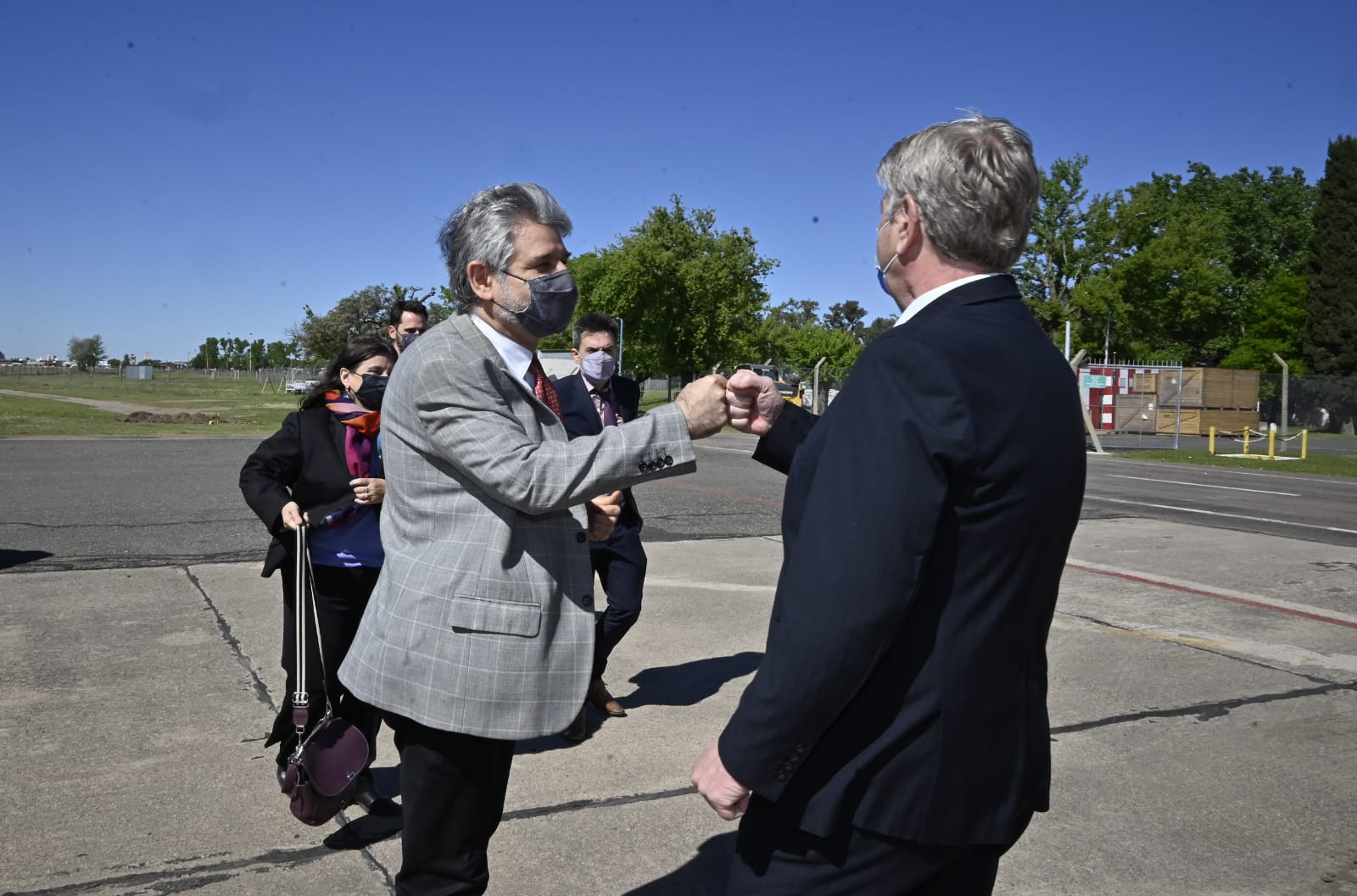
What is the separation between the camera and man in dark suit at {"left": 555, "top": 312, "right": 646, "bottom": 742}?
16.8 ft

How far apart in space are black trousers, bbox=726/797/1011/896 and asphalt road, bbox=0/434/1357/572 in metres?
7.99

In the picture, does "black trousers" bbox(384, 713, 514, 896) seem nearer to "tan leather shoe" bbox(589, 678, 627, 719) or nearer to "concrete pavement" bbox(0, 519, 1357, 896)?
"concrete pavement" bbox(0, 519, 1357, 896)

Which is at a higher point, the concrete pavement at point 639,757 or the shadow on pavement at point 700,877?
the concrete pavement at point 639,757

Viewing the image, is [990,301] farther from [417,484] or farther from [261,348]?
[261,348]

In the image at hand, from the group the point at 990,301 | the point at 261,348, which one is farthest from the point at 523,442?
the point at 261,348

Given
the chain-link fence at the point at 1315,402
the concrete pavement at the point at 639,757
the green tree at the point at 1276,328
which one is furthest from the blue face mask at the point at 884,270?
the green tree at the point at 1276,328

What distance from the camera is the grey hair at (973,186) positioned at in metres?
1.81

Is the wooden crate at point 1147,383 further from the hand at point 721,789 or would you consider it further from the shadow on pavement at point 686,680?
the hand at point 721,789

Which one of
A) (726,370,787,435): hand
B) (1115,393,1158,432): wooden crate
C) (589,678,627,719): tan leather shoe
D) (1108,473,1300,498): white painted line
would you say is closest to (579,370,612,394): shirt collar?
(589,678,627,719): tan leather shoe

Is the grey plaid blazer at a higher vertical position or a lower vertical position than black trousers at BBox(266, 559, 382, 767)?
higher

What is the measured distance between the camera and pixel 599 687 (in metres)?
5.25

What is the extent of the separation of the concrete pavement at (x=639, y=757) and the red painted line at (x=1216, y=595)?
0.30 ft

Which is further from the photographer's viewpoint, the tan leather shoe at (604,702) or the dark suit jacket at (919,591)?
the tan leather shoe at (604,702)

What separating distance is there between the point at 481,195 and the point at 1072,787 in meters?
3.36
